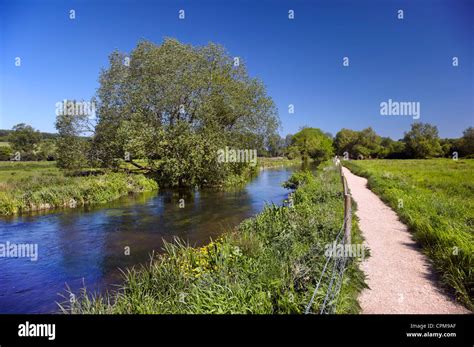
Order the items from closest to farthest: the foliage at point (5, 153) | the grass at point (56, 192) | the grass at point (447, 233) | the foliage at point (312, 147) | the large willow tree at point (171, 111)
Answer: the grass at point (447, 233) < the grass at point (56, 192) < the large willow tree at point (171, 111) < the foliage at point (5, 153) < the foliage at point (312, 147)

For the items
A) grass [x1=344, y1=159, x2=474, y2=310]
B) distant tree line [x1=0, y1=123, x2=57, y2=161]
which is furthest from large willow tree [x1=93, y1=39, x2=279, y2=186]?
distant tree line [x1=0, y1=123, x2=57, y2=161]

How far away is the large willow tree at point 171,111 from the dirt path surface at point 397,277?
1904 centimetres

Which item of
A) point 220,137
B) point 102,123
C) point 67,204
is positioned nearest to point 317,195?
point 220,137

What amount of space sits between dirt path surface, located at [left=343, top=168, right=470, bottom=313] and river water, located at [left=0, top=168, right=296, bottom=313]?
5.84 meters

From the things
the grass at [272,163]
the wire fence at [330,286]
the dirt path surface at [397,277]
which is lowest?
the dirt path surface at [397,277]

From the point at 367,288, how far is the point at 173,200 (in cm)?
1801

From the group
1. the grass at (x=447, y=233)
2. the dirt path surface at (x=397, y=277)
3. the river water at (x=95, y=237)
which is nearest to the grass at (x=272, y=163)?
the river water at (x=95, y=237)

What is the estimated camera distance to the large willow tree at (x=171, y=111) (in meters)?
27.5

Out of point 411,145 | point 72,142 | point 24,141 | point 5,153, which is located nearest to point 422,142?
point 411,145

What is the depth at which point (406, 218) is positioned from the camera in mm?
11547

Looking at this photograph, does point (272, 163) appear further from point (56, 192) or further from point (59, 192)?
point (56, 192)

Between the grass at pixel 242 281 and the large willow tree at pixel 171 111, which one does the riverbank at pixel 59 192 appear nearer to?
the large willow tree at pixel 171 111

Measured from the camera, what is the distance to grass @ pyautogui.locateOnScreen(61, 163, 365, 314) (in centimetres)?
542

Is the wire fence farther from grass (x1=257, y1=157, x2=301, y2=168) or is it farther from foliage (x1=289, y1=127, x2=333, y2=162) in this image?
foliage (x1=289, y1=127, x2=333, y2=162)
